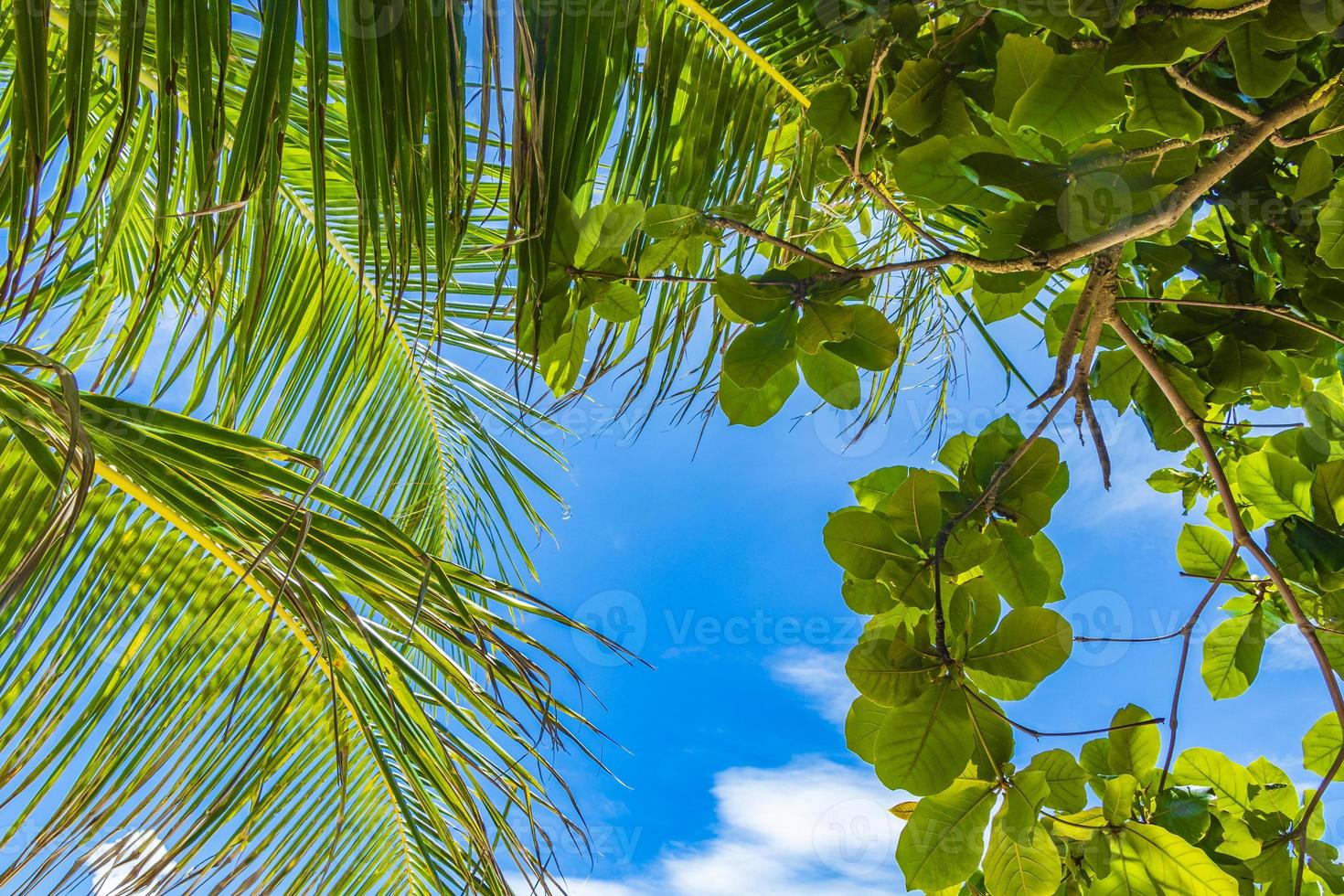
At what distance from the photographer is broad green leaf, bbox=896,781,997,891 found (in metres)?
0.57

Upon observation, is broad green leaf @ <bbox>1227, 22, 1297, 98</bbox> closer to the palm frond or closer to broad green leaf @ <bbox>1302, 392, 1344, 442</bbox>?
broad green leaf @ <bbox>1302, 392, 1344, 442</bbox>

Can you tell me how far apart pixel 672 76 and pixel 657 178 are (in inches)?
4.4

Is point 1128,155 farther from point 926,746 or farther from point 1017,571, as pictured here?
point 926,746

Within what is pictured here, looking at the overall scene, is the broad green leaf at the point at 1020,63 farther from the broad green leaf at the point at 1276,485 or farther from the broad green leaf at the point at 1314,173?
the broad green leaf at the point at 1276,485

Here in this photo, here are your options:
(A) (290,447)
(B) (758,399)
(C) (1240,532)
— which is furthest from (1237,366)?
(A) (290,447)

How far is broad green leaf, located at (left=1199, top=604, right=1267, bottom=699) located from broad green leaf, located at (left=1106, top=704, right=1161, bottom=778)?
127 millimetres

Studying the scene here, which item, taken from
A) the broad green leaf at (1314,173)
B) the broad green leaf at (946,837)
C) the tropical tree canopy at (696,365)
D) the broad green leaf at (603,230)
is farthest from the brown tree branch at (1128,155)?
the broad green leaf at (946,837)

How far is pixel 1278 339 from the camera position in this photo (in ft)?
2.54

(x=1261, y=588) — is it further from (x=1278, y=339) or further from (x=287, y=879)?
(x=287, y=879)

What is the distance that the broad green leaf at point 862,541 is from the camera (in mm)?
615

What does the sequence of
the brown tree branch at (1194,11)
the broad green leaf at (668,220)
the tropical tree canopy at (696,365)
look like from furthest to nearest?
the broad green leaf at (668,220) → the tropical tree canopy at (696,365) → the brown tree branch at (1194,11)

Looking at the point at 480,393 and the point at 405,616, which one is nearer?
the point at 405,616

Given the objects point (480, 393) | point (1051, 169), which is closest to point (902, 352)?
point (1051, 169)

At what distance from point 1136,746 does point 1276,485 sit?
266 millimetres
